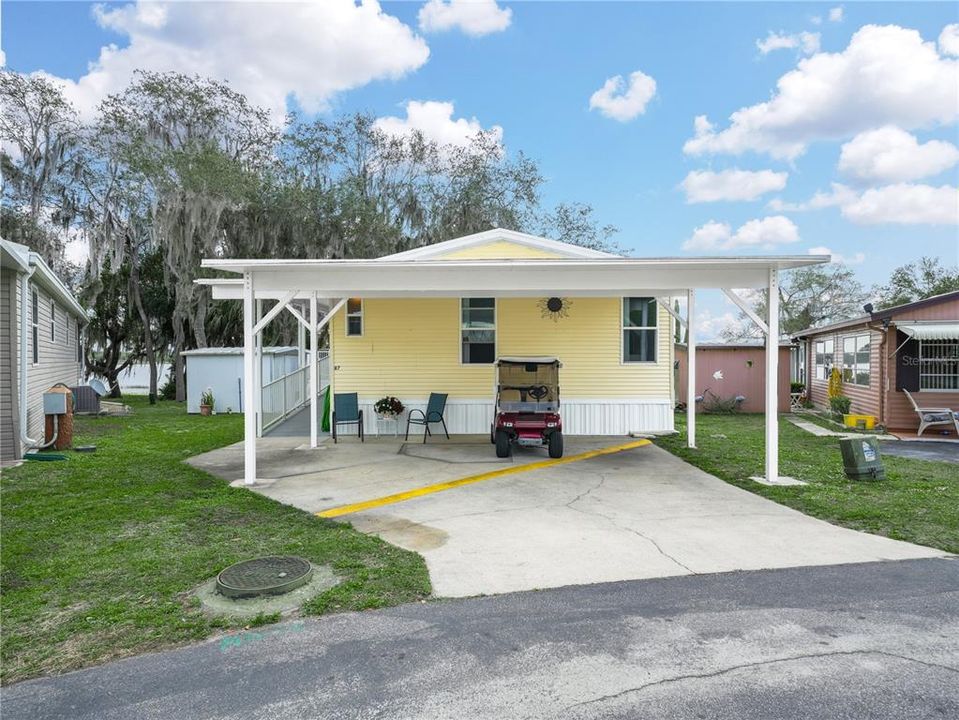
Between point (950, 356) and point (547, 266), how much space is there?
10880mm

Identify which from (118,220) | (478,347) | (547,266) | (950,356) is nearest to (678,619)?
(547,266)

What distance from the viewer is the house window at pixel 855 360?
14.2 metres

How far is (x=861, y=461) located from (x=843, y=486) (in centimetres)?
54

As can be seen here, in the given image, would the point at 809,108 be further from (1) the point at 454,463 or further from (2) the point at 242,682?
(2) the point at 242,682

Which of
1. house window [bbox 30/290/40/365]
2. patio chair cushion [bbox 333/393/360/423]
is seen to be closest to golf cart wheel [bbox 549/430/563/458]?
patio chair cushion [bbox 333/393/360/423]

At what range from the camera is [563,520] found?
5816mm

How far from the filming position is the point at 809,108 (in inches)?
534

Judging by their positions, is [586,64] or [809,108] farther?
[586,64]

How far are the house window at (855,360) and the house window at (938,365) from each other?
137 centimetres

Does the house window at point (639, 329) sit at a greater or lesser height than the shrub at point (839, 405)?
greater

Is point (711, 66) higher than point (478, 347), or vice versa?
point (711, 66)

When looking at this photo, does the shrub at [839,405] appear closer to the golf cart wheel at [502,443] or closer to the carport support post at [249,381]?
the golf cart wheel at [502,443]

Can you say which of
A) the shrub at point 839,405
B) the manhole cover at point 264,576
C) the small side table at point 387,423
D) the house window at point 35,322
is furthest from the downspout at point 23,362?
the shrub at point 839,405

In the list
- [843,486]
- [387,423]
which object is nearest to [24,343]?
[387,423]
